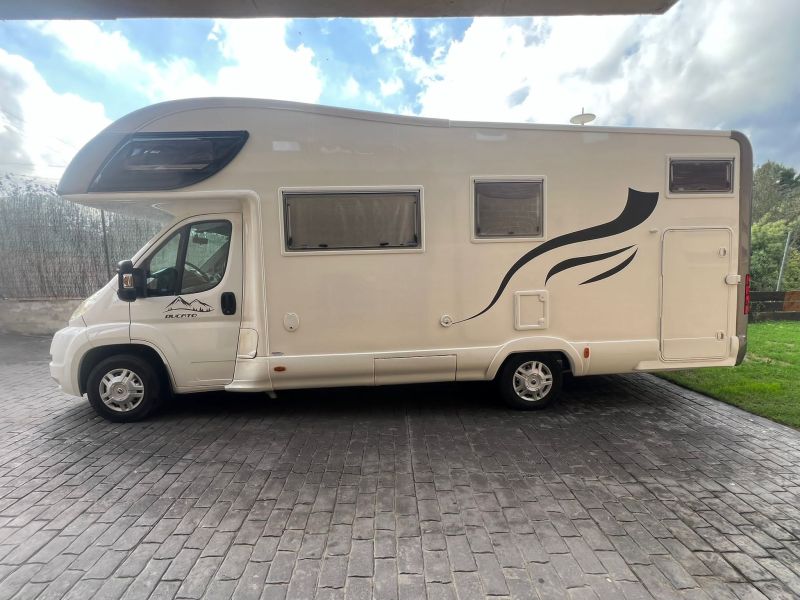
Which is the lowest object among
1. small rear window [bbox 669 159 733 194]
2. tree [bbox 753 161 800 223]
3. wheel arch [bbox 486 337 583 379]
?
wheel arch [bbox 486 337 583 379]

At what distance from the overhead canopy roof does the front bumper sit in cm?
306

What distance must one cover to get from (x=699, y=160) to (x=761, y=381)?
11.0 feet

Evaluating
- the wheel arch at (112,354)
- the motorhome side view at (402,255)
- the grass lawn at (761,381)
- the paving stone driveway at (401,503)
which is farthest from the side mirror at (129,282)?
the grass lawn at (761,381)

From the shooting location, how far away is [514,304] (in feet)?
14.7

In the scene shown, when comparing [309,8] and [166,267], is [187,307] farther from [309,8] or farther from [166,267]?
[309,8]

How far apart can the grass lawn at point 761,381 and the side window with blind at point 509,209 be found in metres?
3.29

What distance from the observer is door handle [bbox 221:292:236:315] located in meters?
4.39

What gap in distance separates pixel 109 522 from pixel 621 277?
502cm

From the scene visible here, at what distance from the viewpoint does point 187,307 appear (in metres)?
4.41

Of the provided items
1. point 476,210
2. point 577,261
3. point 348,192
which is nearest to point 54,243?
point 348,192

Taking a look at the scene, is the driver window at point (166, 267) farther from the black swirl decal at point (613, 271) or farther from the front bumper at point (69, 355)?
the black swirl decal at point (613, 271)

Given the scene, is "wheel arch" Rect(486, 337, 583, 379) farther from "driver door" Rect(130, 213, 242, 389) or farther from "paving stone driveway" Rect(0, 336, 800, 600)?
"driver door" Rect(130, 213, 242, 389)

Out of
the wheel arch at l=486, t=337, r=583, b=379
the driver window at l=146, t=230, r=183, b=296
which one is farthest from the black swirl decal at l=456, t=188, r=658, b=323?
the driver window at l=146, t=230, r=183, b=296

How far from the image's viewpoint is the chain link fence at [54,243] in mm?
9148
